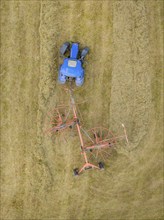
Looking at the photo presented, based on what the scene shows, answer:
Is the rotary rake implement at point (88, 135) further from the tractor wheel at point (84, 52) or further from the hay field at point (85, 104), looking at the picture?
the tractor wheel at point (84, 52)

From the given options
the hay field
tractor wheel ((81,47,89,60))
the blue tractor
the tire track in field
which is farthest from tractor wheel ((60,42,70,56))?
the tire track in field

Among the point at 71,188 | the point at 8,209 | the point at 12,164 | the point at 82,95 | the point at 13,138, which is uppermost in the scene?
the point at 82,95

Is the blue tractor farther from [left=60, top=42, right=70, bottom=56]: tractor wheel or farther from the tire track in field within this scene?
the tire track in field

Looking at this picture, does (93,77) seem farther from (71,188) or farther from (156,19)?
(71,188)

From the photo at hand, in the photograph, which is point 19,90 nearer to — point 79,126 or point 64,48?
point 64,48

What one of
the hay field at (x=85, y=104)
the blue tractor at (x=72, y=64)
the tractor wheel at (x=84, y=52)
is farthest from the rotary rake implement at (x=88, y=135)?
the tractor wheel at (x=84, y=52)

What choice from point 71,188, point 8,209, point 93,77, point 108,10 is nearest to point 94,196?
point 71,188
